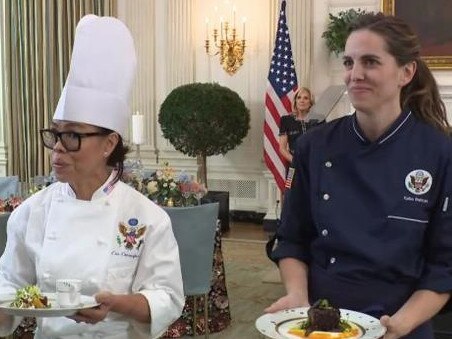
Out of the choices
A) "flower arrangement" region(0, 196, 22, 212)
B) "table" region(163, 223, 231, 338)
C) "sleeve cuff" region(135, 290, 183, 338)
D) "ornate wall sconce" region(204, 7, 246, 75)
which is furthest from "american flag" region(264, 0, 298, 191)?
"sleeve cuff" region(135, 290, 183, 338)

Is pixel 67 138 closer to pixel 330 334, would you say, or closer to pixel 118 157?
pixel 118 157

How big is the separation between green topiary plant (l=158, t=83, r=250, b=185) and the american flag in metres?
0.33

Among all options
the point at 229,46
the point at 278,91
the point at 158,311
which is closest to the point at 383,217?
the point at 158,311

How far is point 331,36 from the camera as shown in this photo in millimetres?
7898

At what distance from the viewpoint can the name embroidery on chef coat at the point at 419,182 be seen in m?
1.58

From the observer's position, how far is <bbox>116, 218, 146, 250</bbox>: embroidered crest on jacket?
5.75ft

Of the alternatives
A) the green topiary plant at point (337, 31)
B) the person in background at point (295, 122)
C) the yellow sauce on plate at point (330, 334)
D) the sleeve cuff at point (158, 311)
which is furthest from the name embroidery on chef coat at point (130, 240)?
the green topiary plant at point (337, 31)

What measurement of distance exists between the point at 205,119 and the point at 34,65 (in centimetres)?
277

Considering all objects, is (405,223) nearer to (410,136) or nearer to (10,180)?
(410,136)

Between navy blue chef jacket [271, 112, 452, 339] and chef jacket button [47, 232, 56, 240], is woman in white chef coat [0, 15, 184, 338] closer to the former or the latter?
chef jacket button [47, 232, 56, 240]

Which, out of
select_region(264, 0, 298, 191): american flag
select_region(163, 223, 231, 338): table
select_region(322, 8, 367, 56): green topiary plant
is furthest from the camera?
select_region(264, 0, 298, 191): american flag

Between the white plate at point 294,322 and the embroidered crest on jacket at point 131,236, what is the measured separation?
0.40 metres

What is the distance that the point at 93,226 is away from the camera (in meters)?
1.78

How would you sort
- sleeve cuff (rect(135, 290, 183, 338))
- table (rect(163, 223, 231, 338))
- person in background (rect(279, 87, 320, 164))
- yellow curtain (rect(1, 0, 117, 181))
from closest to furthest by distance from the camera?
sleeve cuff (rect(135, 290, 183, 338)) → table (rect(163, 223, 231, 338)) → person in background (rect(279, 87, 320, 164)) → yellow curtain (rect(1, 0, 117, 181))
